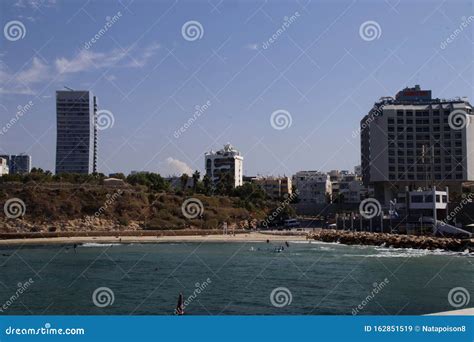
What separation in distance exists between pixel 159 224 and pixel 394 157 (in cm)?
4924

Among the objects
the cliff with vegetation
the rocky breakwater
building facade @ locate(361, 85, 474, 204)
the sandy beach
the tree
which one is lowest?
the sandy beach

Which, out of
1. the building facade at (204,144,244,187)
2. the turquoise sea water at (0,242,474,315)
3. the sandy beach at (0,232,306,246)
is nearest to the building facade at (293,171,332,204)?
the building facade at (204,144,244,187)

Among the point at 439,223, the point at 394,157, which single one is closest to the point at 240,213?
the point at 394,157

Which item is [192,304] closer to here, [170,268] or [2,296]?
[2,296]

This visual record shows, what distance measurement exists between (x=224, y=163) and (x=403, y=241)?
97992mm

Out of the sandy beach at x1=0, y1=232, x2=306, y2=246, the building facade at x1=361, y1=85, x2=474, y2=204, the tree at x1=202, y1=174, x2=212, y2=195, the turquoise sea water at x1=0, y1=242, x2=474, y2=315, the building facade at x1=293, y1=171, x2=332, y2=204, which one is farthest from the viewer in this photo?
the building facade at x1=293, y1=171, x2=332, y2=204

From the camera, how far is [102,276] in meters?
40.9

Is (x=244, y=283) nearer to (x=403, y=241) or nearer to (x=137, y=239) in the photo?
(x=403, y=241)

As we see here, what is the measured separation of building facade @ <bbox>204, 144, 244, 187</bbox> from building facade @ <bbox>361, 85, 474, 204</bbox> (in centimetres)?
5381

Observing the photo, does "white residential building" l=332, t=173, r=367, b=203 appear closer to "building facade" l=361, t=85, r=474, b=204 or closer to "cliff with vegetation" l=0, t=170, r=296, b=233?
"building facade" l=361, t=85, r=474, b=204

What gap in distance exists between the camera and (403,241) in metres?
66.8

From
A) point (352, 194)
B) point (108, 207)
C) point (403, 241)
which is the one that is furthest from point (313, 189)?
point (403, 241)

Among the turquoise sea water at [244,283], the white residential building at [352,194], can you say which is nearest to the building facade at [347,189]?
the white residential building at [352,194]

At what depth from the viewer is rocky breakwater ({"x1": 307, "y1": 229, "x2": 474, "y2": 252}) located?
59.5 metres
